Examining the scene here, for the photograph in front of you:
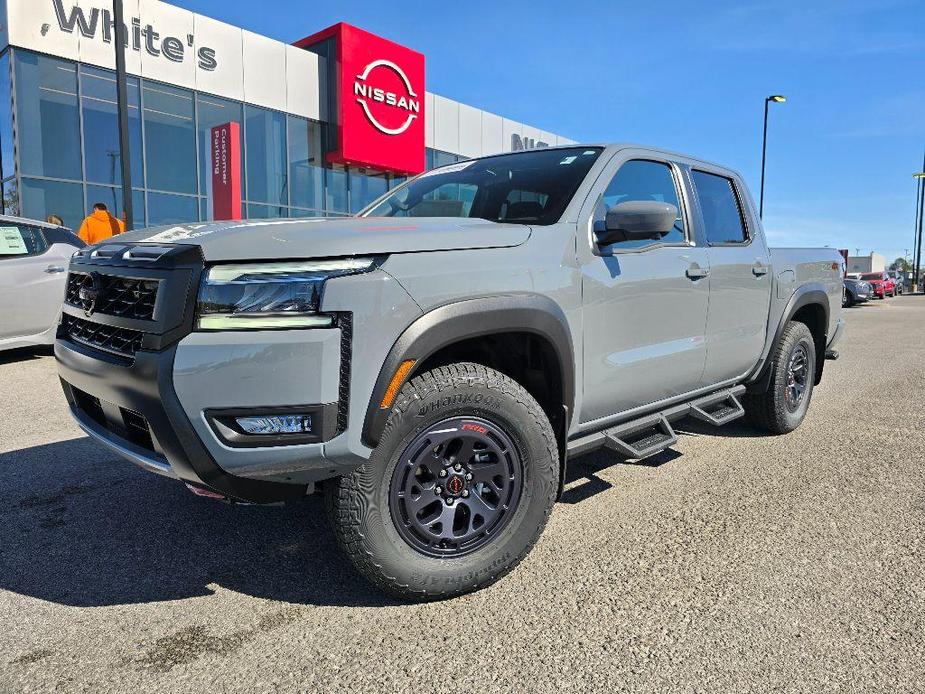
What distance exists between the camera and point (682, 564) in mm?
2855

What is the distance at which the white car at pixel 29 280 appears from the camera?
7.31 metres

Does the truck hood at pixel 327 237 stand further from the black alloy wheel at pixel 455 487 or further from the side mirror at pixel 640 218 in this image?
the black alloy wheel at pixel 455 487

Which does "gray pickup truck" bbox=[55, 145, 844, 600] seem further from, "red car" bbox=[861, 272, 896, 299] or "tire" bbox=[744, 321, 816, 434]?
"red car" bbox=[861, 272, 896, 299]

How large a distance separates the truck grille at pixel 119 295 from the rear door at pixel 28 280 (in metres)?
5.48

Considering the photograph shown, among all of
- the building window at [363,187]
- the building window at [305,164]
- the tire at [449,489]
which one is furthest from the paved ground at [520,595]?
the building window at [363,187]

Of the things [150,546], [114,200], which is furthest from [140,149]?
[150,546]

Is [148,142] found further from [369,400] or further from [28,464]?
[369,400]

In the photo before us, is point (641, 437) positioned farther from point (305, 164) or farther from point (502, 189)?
point (305, 164)

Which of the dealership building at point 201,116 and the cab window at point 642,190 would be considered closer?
the cab window at point 642,190

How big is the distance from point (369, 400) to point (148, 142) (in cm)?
1711

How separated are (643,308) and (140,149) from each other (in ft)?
54.6

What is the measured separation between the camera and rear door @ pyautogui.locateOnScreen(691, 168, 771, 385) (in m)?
3.96

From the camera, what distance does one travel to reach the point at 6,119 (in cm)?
1487

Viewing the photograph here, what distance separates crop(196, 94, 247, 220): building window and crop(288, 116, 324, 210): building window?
1.74m
